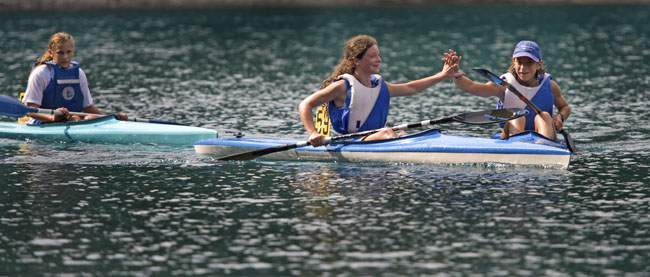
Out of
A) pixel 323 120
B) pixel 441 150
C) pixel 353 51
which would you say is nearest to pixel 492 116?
pixel 441 150

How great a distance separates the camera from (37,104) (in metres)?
14.0

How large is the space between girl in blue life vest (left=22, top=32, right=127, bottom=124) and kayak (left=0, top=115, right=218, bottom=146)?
195 mm

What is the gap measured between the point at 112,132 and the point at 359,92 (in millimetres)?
3505

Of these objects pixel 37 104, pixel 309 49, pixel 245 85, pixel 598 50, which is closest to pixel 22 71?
pixel 245 85

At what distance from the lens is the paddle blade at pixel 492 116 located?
1156cm

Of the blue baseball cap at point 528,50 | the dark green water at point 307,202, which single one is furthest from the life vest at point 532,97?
the dark green water at point 307,202

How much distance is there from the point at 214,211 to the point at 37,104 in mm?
5237

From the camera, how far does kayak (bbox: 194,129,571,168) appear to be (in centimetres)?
1116

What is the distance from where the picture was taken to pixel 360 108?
1184cm

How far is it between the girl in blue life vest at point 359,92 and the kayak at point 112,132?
2.14 meters

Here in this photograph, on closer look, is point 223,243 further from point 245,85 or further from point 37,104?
point 245,85

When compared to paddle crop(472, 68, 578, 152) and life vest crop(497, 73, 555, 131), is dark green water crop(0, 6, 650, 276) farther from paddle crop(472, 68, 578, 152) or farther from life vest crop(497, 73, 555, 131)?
life vest crop(497, 73, 555, 131)

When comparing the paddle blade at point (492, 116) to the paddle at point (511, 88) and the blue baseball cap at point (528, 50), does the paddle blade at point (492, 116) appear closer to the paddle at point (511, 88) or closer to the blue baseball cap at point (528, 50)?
the paddle at point (511, 88)

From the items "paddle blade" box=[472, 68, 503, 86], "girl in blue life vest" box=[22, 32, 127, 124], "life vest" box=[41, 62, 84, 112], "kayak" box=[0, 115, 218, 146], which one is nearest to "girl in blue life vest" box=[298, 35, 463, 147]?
"paddle blade" box=[472, 68, 503, 86]
